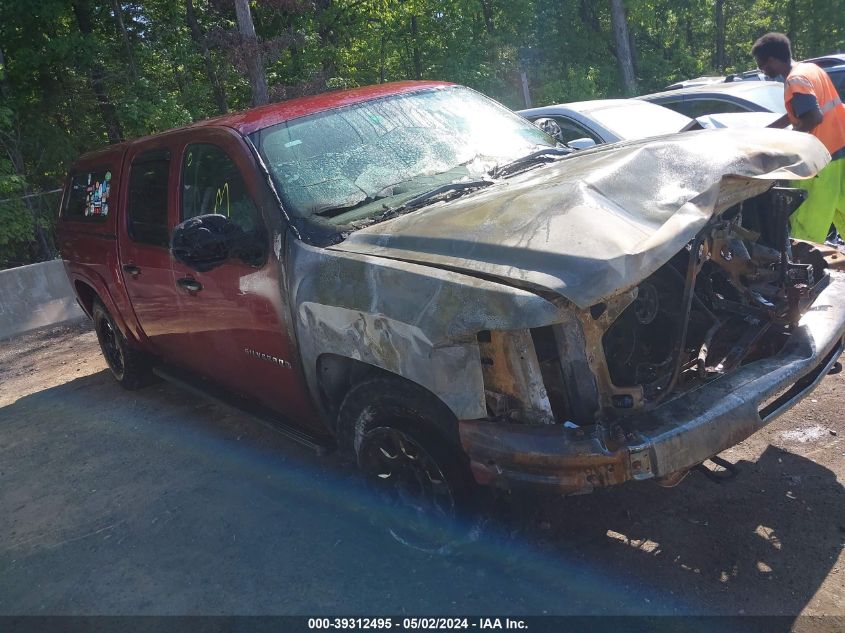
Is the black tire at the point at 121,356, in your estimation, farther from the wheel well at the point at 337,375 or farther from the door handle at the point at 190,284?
the wheel well at the point at 337,375

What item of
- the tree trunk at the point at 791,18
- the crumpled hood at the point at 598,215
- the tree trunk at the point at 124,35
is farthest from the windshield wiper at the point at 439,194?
the tree trunk at the point at 791,18

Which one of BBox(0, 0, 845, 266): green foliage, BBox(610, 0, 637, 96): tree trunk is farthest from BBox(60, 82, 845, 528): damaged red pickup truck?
BBox(610, 0, 637, 96): tree trunk

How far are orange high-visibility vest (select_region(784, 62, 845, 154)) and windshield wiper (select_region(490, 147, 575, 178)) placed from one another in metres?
1.65

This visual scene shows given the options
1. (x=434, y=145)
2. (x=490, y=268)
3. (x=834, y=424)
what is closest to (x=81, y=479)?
(x=434, y=145)

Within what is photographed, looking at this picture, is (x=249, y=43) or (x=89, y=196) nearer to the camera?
(x=89, y=196)

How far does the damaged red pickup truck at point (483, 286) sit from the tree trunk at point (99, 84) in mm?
10203

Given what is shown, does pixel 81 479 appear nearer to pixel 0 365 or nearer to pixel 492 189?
pixel 492 189

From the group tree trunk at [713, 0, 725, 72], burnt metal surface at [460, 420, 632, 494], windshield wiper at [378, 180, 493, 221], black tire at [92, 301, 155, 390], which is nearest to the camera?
burnt metal surface at [460, 420, 632, 494]

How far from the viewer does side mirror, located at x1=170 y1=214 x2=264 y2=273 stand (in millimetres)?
3357

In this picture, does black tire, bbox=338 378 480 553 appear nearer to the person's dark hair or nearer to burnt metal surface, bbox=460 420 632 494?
burnt metal surface, bbox=460 420 632 494

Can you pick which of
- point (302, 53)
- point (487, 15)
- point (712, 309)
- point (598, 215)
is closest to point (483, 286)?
point (598, 215)

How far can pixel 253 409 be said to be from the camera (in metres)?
4.25

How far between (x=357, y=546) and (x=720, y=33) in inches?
1038

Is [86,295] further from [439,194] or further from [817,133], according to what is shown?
[817,133]
